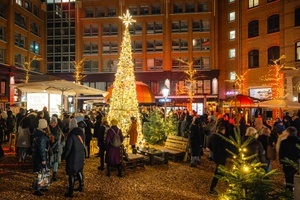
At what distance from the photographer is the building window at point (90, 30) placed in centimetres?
4956

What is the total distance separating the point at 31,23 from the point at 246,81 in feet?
103

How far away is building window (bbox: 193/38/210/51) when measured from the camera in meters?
46.1

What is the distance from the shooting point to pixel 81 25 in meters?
49.4

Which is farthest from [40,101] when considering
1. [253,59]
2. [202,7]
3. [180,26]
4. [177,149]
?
[202,7]

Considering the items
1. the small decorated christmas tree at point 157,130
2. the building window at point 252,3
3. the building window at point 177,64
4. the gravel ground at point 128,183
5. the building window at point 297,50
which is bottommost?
the gravel ground at point 128,183

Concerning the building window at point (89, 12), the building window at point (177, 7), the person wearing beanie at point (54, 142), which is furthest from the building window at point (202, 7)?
the person wearing beanie at point (54, 142)

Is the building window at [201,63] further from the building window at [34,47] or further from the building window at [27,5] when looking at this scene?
the building window at [27,5]

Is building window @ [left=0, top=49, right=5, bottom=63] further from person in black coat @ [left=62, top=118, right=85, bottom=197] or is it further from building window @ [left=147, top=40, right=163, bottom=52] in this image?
person in black coat @ [left=62, top=118, right=85, bottom=197]

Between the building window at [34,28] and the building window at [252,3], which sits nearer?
the building window at [252,3]

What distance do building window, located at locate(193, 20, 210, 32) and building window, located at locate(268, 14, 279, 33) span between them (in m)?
15.8

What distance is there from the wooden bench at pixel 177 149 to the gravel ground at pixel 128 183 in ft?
2.78

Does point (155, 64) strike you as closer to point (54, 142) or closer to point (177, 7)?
point (177, 7)

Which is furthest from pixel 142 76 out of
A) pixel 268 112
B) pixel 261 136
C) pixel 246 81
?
pixel 261 136

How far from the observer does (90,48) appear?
4925 centimetres
